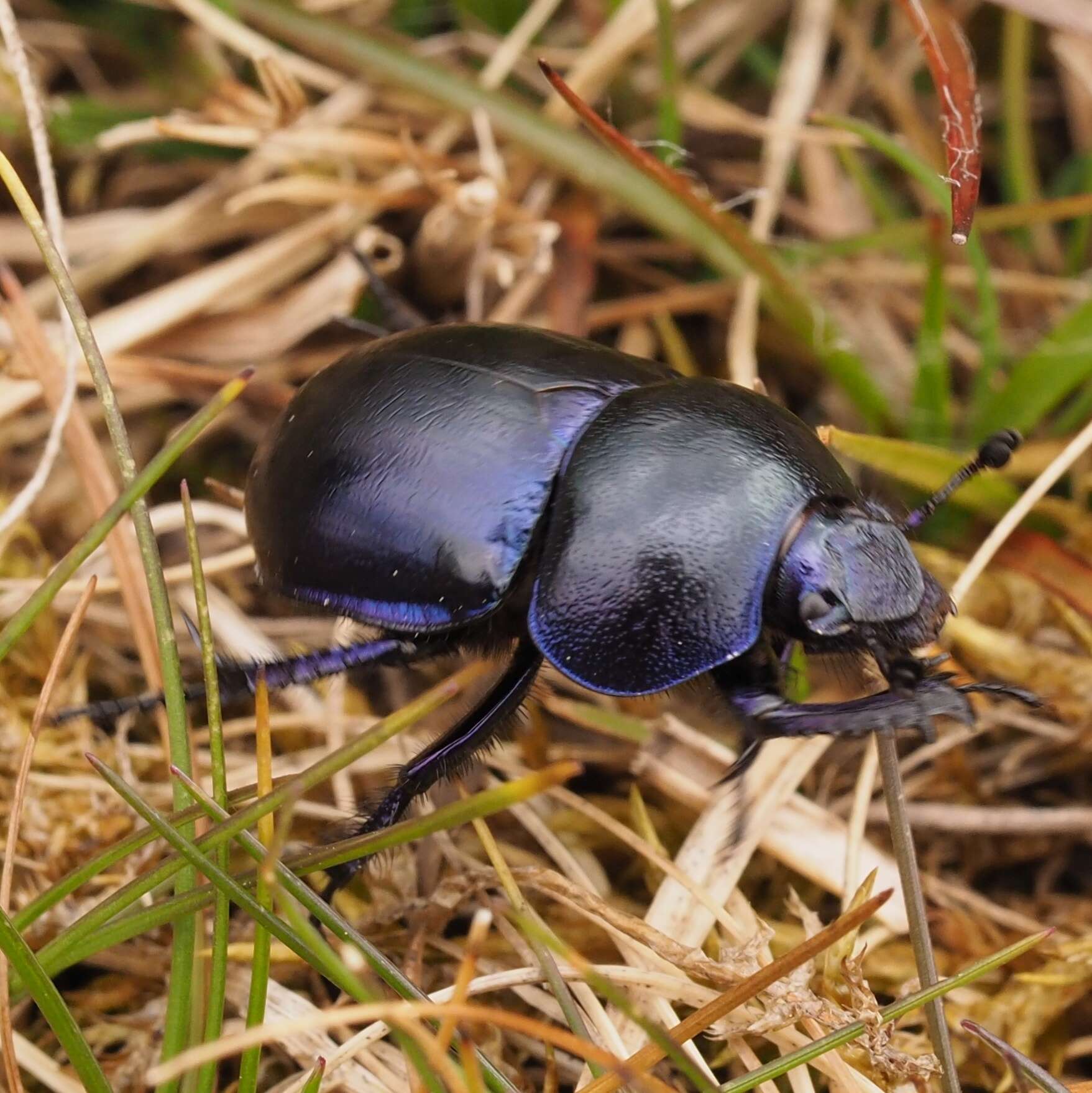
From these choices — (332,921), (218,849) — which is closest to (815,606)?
(332,921)

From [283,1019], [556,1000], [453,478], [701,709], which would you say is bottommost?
[283,1019]

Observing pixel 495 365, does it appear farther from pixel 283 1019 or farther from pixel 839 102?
pixel 839 102

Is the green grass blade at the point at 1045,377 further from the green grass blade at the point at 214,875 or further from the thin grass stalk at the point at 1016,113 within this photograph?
the green grass blade at the point at 214,875

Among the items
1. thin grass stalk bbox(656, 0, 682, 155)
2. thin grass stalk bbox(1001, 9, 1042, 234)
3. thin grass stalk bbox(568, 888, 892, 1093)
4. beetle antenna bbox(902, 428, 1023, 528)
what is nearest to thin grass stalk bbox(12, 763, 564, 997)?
thin grass stalk bbox(568, 888, 892, 1093)

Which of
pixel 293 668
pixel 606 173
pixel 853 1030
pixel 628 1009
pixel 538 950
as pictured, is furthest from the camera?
pixel 606 173

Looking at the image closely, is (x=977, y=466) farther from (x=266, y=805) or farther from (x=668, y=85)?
(x=266, y=805)

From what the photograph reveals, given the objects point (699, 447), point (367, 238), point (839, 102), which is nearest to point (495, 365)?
point (699, 447)
